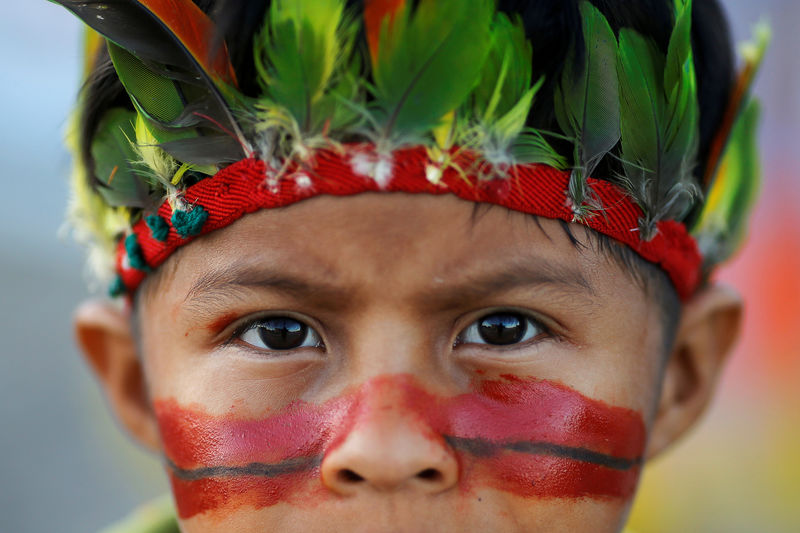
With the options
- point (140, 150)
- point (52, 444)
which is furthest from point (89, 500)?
point (140, 150)

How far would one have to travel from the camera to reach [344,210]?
1.29m

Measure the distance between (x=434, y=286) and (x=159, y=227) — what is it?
0.49 m

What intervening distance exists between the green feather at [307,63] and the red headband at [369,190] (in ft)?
0.20

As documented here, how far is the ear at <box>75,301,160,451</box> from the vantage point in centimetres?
178

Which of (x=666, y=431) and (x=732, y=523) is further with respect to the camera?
(x=732, y=523)

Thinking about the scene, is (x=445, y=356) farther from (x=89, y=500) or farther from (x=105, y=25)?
(x=89, y=500)

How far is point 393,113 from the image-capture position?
1259 millimetres

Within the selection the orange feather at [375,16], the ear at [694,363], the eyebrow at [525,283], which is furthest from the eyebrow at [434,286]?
the ear at [694,363]

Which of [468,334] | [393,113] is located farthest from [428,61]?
[468,334]

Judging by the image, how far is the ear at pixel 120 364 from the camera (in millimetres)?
1784

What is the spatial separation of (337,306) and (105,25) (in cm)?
56

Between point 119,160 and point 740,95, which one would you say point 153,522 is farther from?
point 740,95

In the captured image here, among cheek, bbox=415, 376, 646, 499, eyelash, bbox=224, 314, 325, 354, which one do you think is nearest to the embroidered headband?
eyelash, bbox=224, 314, 325, 354

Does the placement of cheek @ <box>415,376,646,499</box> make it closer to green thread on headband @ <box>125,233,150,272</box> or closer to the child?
the child
